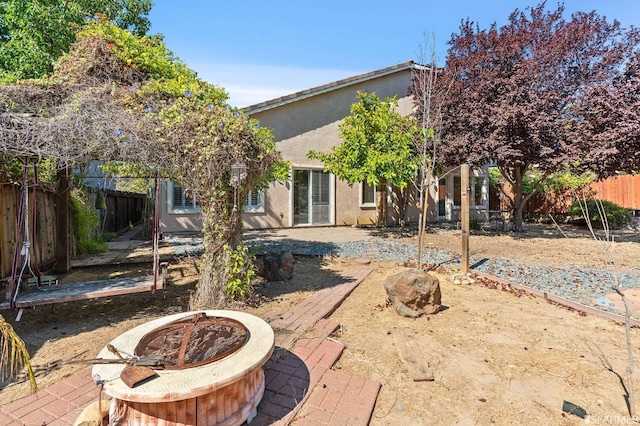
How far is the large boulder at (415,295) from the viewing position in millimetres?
4781

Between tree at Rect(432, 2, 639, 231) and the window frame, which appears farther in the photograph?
the window frame

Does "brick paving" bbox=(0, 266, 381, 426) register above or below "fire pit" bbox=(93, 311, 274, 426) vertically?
below

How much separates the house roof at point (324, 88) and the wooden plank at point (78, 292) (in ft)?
30.8

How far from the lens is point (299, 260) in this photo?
835 centimetres

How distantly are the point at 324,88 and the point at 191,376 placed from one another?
14328 mm

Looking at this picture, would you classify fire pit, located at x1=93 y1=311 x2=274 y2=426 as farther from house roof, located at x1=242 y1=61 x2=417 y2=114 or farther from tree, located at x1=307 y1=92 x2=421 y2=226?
house roof, located at x1=242 y1=61 x2=417 y2=114

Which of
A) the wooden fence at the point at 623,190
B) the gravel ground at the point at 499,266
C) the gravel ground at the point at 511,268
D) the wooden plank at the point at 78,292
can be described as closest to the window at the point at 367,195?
the gravel ground at the point at 499,266

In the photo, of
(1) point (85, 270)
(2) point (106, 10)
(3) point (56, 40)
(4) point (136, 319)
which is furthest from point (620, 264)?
(2) point (106, 10)

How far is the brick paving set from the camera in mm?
2564

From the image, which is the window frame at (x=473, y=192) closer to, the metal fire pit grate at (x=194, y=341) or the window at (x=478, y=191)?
the window at (x=478, y=191)

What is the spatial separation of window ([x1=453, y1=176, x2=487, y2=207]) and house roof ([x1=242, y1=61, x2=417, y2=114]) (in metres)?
6.94

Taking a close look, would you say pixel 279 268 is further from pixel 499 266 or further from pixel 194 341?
pixel 499 266

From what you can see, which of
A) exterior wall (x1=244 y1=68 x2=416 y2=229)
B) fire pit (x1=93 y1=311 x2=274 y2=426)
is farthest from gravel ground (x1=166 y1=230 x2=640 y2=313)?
exterior wall (x1=244 y1=68 x2=416 y2=229)

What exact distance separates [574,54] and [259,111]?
37.7ft
